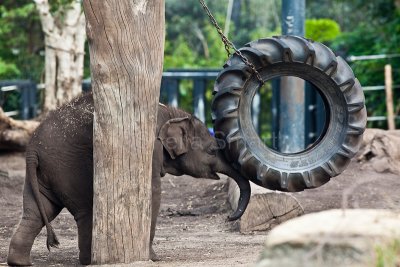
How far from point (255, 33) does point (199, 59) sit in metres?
1.72

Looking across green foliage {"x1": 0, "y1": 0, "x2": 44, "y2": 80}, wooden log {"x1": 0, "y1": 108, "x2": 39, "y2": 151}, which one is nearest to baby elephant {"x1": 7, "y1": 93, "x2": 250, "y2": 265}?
wooden log {"x1": 0, "y1": 108, "x2": 39, "y2": 151}

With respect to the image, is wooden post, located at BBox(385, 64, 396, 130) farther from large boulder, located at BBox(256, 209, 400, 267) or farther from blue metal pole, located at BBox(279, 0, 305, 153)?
large boulder, located at BBox(256, 209, 400, 267)

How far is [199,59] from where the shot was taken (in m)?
29.2

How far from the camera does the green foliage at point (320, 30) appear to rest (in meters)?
23.9

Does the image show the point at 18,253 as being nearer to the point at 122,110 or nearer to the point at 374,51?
the point at 122,110

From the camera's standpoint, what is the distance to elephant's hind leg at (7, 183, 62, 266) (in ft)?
29.5

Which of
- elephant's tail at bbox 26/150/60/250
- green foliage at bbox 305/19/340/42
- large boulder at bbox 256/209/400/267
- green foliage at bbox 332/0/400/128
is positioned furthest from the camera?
green foliage at bbox 305/19/340/42

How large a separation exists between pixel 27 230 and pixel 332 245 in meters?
4.39

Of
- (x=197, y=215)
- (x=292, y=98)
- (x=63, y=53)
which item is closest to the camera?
(x=197, y=215)

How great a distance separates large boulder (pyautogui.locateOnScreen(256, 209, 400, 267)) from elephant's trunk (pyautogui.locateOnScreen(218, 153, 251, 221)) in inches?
165

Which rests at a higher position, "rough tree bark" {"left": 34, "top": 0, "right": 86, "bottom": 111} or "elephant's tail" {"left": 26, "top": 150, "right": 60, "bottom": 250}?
"rough tree bark" {"left": 34, "top": 0, "right": 86, "bottom": 111}

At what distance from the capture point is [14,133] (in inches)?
606

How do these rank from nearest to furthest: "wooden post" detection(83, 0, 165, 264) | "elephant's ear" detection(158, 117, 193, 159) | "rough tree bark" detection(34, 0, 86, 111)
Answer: "wooden post" detection(83, 0, 165, 264), "elephant's ear" detection(158, 117, 193, 159), "rough tree bark" detection(34, 0, 86, 111)

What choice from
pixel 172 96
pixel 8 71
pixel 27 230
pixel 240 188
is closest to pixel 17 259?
pixel 27 230
